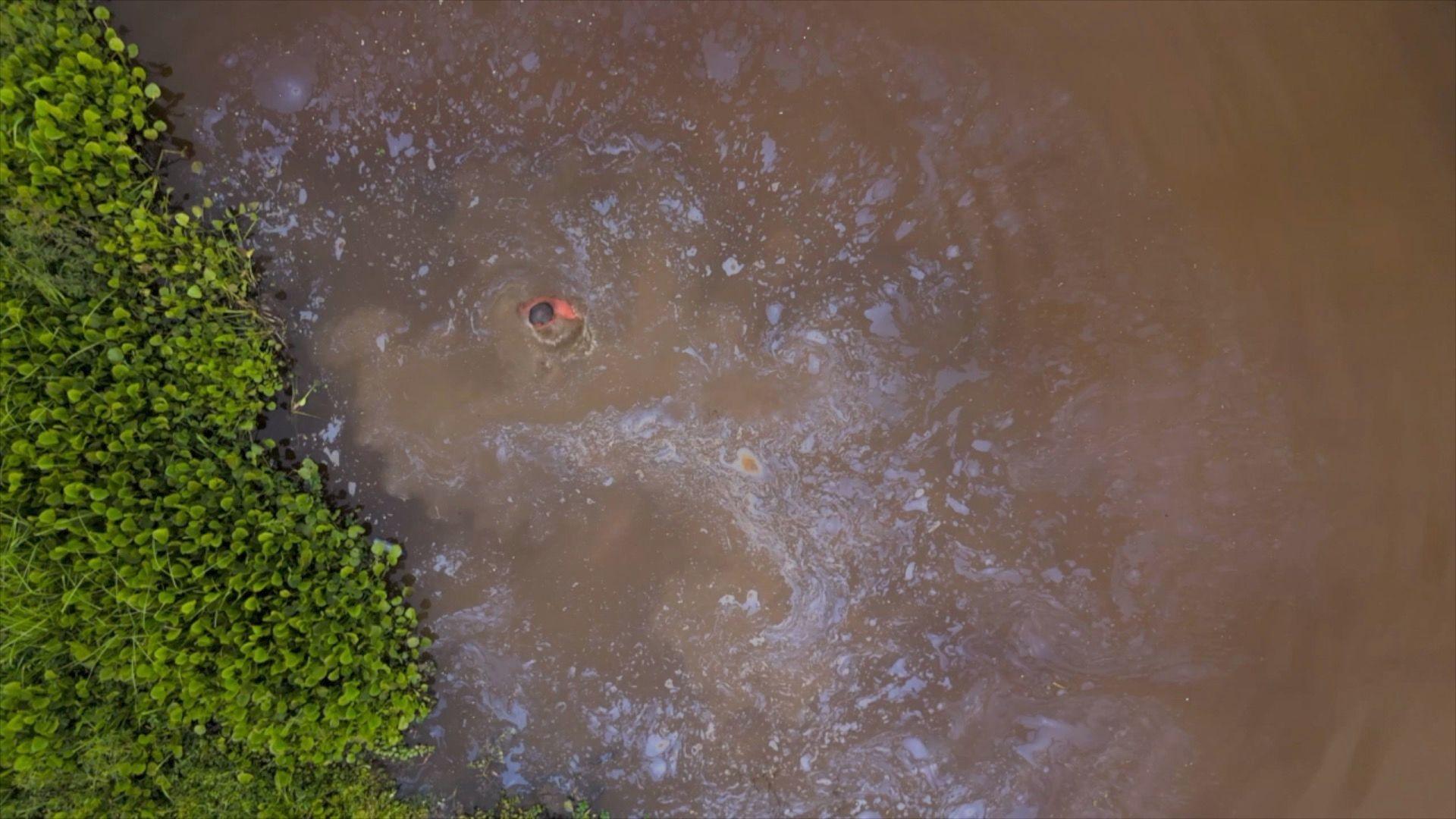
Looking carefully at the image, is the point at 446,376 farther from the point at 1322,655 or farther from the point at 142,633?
the point at 1322,655

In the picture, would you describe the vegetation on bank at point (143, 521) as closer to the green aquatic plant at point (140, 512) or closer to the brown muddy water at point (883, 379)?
the green aquatic plant at point (140, 512)

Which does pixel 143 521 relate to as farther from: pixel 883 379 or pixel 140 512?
pixel 883 379

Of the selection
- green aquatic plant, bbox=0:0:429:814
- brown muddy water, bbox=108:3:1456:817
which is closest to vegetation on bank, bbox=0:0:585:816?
green aquatic plant, bbox=0:0:429:814

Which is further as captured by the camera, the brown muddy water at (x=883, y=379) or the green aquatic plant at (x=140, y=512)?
the brown muddy water at (x=883, y=379)

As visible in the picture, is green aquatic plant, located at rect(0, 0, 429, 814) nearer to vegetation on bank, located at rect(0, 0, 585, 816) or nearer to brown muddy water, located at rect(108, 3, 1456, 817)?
vegetation on bank, located at rect(0, 0, 585, 816)

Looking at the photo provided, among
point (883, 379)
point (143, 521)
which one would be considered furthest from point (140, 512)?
point (883, 379)

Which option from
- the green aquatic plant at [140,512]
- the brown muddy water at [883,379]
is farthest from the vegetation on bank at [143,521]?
the brown muddy water at [883,379]

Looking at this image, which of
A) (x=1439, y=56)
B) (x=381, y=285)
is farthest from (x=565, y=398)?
(x=1439, y=56)
